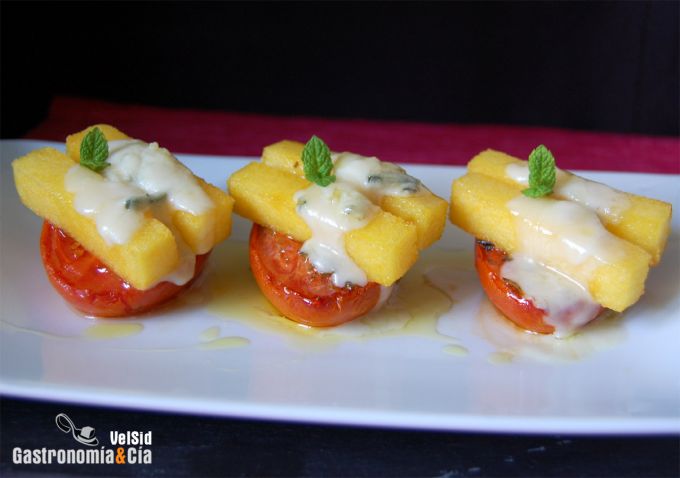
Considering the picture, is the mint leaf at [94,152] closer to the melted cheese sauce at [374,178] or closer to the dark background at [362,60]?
the melted cheese sauce at [374,178]

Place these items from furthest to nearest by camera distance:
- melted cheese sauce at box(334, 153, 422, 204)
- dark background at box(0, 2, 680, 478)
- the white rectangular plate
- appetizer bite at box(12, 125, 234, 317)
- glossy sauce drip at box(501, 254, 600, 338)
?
dark background at box(0, 2, 680, 478) → melted cheese sauce at box(334, 153, 422, 204) → glossy sauce drip at box(501, 254, 600, 338) → appetizer bite at box(12, 125, 234, 317) → the white rectangular plate

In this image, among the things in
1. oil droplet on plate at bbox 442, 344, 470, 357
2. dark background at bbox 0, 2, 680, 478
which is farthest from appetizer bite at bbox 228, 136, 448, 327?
dark background at bbox 0, 2, 680, 478

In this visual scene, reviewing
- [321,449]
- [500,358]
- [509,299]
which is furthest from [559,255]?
[321,449]

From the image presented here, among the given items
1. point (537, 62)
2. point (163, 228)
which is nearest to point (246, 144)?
point (537, 62)

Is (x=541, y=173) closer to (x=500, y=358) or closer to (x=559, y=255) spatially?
(x=559, y=255)

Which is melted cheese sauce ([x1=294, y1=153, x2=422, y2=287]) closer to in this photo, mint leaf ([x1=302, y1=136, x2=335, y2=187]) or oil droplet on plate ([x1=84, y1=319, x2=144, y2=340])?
mint leaf ([x1=302, y1=136, x2=335, y2=187])

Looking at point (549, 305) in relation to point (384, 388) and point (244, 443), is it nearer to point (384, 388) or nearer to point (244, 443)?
point (384, 388)
